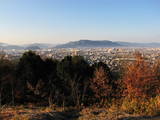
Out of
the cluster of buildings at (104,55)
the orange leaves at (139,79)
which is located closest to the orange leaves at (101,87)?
the orange leaves at (139,79)

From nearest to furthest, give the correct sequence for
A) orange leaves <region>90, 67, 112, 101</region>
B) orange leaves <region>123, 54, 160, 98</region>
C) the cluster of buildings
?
orange leaves <region>123, 54, 160, 98</region>
orange leaves <region>90, 67, 112, 101</region>
the cluster of buildings

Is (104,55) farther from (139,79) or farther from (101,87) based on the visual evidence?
(139,79)

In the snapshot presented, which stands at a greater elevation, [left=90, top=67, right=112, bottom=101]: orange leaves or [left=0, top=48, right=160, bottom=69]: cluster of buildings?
[left=0, top=48, right=160, bottom=69]: cluster of buildings

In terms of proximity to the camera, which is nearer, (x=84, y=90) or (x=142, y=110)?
(x=142, y=110)

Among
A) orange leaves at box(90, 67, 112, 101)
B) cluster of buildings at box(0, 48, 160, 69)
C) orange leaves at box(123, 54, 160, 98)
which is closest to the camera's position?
orange leaves at box(123, 54, 160, 98)

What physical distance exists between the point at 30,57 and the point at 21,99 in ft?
15.3

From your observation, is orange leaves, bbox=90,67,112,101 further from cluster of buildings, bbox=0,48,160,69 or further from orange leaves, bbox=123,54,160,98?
cluster of buildings, bbox=0,48,160,69

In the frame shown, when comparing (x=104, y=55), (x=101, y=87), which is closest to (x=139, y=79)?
(x=101, y=87)

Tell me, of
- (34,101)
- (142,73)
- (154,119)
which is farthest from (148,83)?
(154,119)

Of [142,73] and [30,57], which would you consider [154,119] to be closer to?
[142,73]

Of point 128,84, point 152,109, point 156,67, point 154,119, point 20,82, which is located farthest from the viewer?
point 156,67

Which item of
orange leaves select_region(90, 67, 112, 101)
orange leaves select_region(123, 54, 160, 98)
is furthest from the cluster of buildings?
orange leaves select_region(90, 67, 112, 101)

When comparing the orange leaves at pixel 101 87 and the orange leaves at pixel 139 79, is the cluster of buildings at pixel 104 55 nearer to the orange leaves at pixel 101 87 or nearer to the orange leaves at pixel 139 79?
the orange leaves at pixel 139 79

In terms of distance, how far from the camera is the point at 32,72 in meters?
19.0
